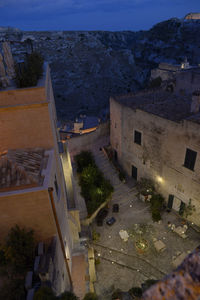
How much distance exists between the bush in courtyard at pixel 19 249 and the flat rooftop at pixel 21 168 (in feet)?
4.76

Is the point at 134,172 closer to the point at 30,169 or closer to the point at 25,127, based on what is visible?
the point at 25,127

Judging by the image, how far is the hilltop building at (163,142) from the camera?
12.6 m

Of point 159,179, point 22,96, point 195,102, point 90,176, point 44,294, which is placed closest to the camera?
point 44,294

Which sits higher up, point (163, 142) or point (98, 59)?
point (98, 59)

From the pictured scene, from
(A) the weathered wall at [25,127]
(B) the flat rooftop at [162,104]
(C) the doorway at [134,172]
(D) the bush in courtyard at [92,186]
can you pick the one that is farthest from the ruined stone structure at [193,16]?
(A) the weathered wall at [25,127]

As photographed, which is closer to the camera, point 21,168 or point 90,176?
point 21,168

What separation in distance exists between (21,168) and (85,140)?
46.2ft

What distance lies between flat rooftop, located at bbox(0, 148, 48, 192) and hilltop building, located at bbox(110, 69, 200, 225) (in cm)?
928

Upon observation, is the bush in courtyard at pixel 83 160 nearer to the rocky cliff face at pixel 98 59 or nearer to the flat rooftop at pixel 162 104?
the flat rooftop at pixel 162 104

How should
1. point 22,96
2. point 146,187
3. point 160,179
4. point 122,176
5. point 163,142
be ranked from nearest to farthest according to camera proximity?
point 22,96 < point 163,142 < point 160,179 < point 146,187 < point 122,176

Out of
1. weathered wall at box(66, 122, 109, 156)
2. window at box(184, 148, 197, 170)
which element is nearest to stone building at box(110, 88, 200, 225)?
window at box(184, 148, 197, 170)

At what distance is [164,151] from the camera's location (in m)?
14.4

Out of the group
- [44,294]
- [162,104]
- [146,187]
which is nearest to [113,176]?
[146,187]

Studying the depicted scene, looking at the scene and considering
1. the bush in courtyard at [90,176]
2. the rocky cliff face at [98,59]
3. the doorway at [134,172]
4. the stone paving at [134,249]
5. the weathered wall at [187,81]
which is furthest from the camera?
the rocky cliff face at [98,59]
